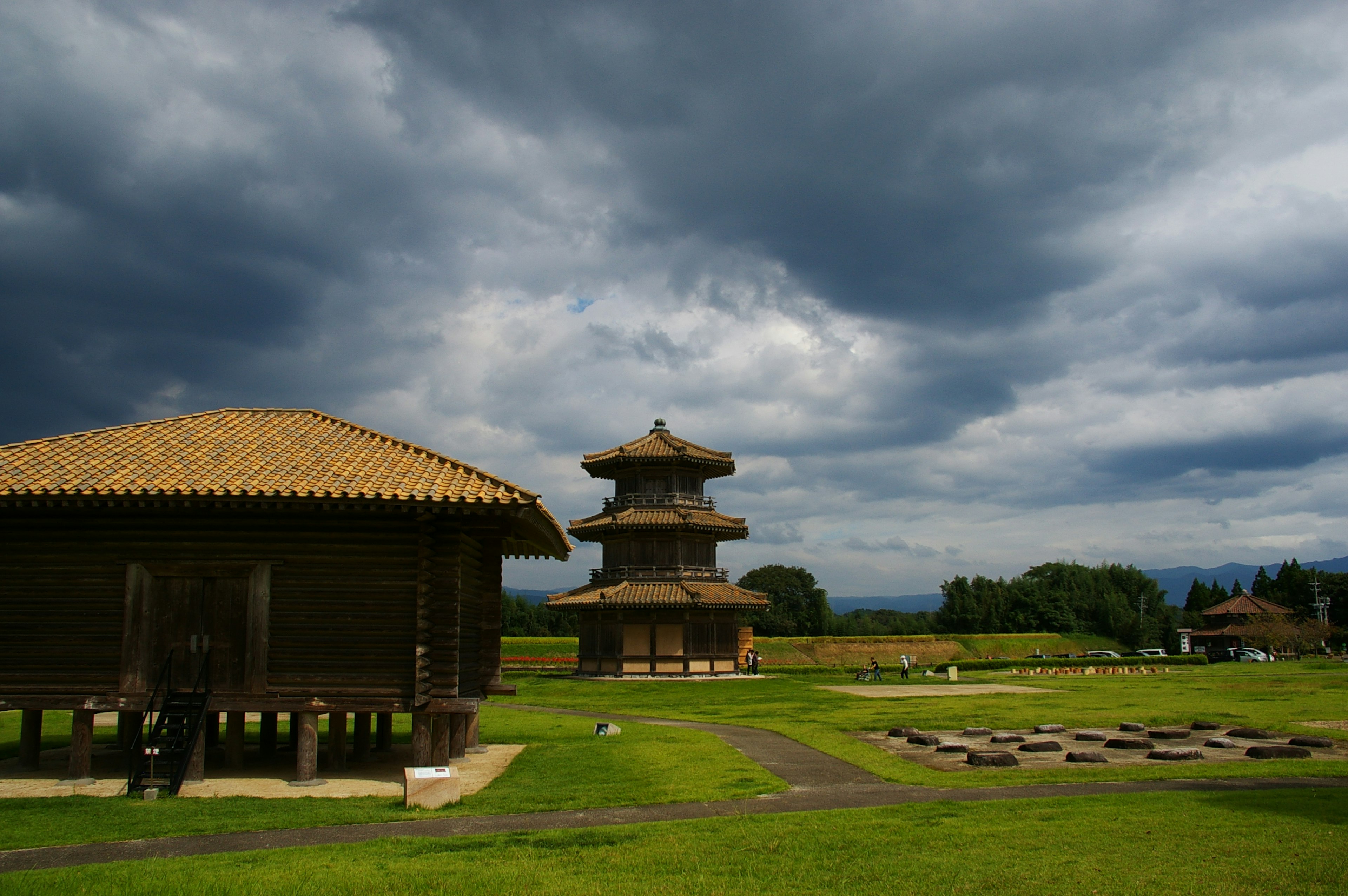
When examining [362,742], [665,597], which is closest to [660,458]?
[665,597]

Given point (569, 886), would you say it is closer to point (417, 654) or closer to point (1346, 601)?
point (417, 654)

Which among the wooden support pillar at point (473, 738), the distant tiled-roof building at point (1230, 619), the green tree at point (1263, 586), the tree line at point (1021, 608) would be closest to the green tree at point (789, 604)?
the tree line at point (1021, 608)

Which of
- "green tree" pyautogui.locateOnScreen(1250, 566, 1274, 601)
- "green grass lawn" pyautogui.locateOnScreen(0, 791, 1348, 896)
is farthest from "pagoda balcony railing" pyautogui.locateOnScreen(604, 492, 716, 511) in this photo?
"green tree" pyautogui.locateOnScreen(1250, 566, 1274, 601)

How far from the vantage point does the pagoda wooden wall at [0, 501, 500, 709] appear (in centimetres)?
1566

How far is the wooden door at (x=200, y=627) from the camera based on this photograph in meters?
15.7

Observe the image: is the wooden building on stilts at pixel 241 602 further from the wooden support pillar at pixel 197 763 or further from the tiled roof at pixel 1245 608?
the tiled roof at pixel 1245 608

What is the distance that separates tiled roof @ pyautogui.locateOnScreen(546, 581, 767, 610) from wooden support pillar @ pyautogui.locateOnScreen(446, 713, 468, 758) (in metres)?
30.0

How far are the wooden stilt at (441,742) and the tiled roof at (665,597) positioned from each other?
32.4 meters

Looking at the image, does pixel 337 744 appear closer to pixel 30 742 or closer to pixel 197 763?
pixel 197 763

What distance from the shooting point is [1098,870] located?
9039 millimetres

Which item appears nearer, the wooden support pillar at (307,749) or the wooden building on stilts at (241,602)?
the wooden support pillar at (307,749)

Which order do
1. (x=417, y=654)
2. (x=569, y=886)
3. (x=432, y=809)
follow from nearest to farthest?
(x=569, y=886) → (x=432, y=809) → (x=417, y=654)

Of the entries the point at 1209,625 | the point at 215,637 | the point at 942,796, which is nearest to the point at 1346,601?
the point at 1209,625

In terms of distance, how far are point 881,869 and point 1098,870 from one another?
2173 millimetres
